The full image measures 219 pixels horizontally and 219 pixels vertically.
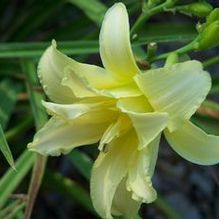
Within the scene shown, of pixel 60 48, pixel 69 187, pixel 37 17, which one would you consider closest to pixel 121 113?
pixel 60 48

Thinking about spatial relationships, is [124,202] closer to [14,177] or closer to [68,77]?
[68,77]

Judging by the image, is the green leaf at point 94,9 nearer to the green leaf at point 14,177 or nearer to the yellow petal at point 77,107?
the green leaf at point 14,177

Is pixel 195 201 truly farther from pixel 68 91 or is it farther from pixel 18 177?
pixel 68 91

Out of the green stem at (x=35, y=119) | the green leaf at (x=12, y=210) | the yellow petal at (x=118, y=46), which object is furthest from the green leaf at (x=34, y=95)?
the yellow petal at (x=118, y=46)

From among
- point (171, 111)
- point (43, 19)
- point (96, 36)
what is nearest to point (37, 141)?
point (171, 111)

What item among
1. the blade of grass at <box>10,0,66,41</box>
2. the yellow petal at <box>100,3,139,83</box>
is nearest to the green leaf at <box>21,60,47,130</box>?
the blade of grass at <box>10,0,66,41</box>

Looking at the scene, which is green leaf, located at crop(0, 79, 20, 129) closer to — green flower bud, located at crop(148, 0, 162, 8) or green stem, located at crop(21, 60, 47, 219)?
green stem, located at crop(21, 60, 47, 219)
